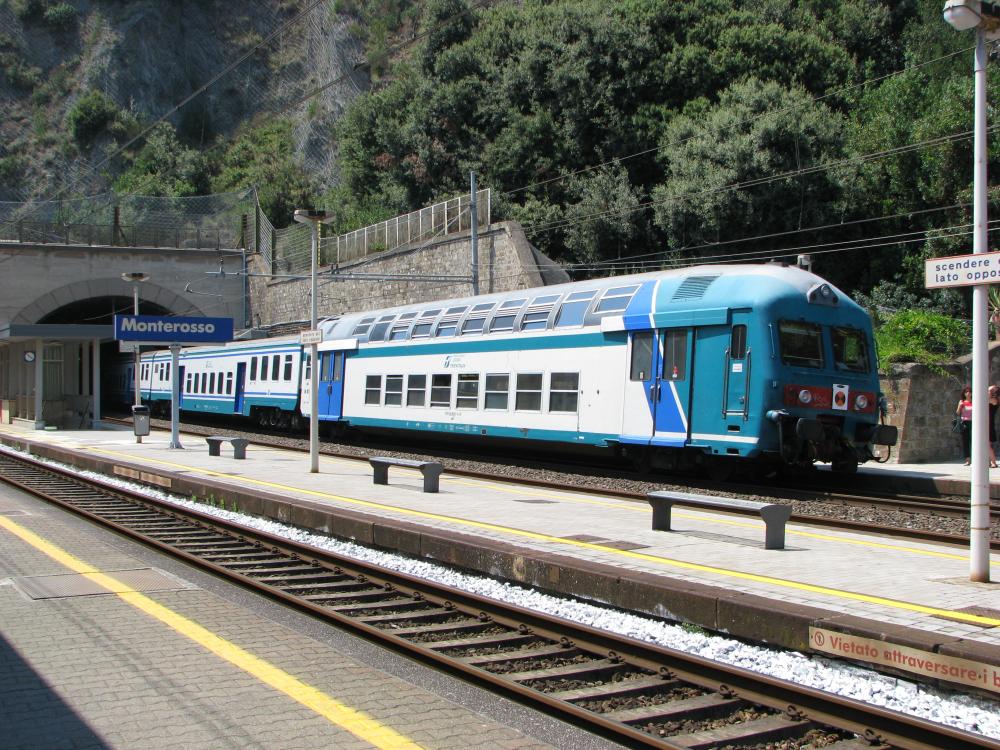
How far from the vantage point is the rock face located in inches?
3137

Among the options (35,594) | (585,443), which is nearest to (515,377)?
(585,443)

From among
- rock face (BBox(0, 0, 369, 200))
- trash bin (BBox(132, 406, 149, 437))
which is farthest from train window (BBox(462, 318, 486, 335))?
rock face (BBox(0, 0, 369, 200))

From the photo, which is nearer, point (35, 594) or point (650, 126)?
point (35, 594)

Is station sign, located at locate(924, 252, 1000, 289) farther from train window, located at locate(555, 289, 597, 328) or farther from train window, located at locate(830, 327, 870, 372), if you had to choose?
train window, located at locate(555, 289, 597, 328)

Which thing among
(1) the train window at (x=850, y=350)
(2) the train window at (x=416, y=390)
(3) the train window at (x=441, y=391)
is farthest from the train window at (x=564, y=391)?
(2) the train window at (x=416, y=390)

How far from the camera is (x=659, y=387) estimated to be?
15289mm

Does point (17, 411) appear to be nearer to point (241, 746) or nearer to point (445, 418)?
point (445, 418)

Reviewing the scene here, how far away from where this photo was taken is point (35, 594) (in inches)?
324

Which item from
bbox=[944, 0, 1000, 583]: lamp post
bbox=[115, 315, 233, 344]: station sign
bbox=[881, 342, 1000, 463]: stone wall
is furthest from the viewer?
bbox=[115, 315, 233, 344]: station sign

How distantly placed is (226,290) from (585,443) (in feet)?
134

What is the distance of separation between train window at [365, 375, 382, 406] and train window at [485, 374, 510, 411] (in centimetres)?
449

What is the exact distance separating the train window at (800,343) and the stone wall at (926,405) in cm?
531

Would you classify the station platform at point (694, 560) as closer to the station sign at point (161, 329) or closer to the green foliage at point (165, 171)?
the station sign at point (161, 329)

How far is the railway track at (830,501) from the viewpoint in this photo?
1128cm
